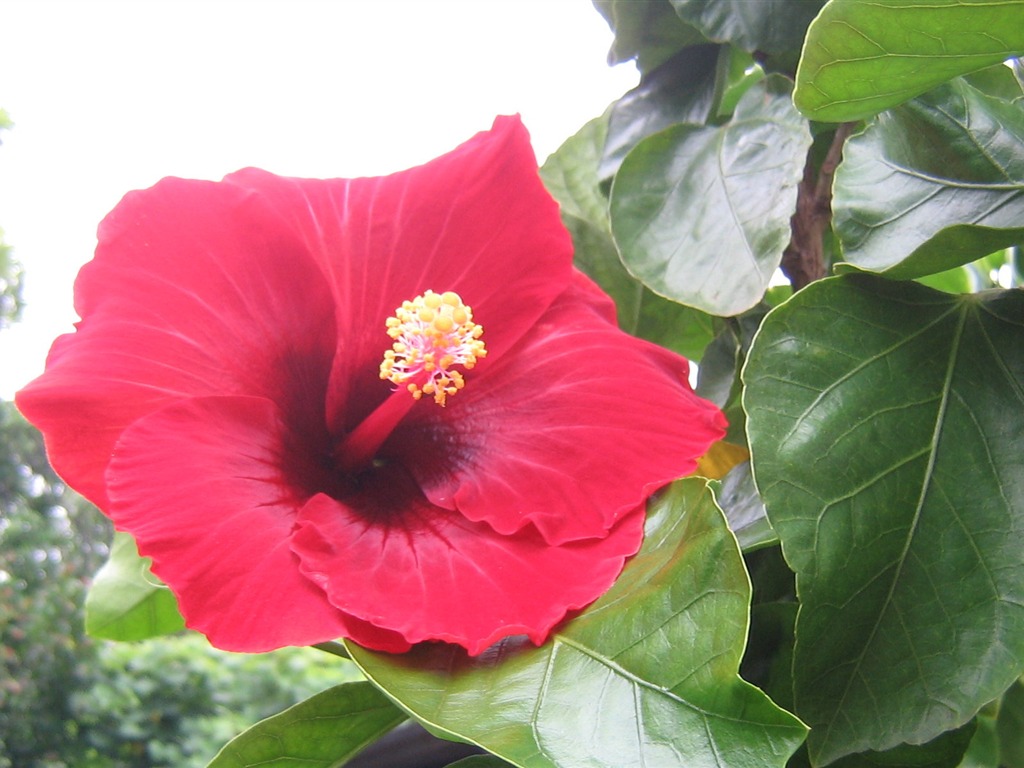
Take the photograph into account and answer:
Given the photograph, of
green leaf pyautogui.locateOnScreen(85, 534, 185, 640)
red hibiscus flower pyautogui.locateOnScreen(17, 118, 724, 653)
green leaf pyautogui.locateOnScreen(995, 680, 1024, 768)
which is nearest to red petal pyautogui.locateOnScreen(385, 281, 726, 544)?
red hibiscus flower pyautogui.locateOnScreen(17, 118, 724, 653)

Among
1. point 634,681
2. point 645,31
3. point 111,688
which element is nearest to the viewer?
point 634,681

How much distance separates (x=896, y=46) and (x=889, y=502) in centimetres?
23

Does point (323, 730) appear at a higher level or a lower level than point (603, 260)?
lower

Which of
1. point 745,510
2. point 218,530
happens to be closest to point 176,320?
point 218,530

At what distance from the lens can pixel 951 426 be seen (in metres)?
0.51

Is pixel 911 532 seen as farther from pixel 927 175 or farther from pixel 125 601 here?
pixel 125 601

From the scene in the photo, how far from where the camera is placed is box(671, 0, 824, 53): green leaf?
2.19 ft

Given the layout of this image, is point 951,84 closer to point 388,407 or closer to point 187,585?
point 388,407

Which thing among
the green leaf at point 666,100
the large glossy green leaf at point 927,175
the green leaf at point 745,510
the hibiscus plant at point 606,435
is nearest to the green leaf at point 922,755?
the hibiscus plant at point 606,435

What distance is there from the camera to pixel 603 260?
31.6 inches

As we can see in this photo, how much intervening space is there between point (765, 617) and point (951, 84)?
333 mm

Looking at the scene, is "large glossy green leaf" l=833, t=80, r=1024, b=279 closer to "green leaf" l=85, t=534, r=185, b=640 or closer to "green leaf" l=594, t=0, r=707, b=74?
"green leaf" l=594, t=0, r=707, b=74

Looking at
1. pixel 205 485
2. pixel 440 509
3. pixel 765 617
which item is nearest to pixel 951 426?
pixel 765 617

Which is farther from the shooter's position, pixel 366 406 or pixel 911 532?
pixel 366 406
